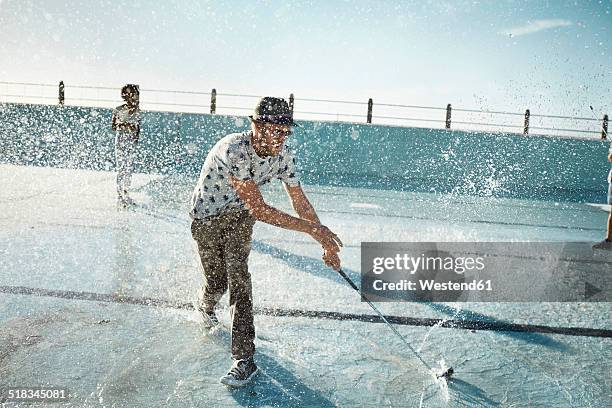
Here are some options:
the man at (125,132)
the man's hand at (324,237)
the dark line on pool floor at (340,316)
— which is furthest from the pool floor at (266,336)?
the man at (125,132)

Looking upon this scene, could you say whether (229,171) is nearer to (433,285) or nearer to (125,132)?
(433,285)

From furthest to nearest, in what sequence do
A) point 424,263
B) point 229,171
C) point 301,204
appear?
point 424,263, point 301,204, point 229,171

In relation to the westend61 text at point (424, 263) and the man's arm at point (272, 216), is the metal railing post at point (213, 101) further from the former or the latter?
the man's arm at point (272, 216)

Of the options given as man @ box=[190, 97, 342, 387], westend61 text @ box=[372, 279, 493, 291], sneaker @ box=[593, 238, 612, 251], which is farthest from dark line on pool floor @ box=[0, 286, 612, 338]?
sneaker @ box=[593, 238, 612, 251]

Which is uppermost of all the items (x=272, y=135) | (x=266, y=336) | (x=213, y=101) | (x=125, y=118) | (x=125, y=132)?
(x=213, y=101)

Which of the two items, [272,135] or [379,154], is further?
[379,154]

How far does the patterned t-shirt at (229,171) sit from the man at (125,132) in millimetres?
4776

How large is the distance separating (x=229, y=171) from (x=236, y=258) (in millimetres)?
477

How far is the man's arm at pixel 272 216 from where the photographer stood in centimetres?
236

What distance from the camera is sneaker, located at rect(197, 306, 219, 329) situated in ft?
10.1

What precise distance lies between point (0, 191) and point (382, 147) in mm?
9362

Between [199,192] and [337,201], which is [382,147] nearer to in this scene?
[337,201]

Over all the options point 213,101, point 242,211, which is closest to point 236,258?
point 242,211

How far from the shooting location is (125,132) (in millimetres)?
6980
